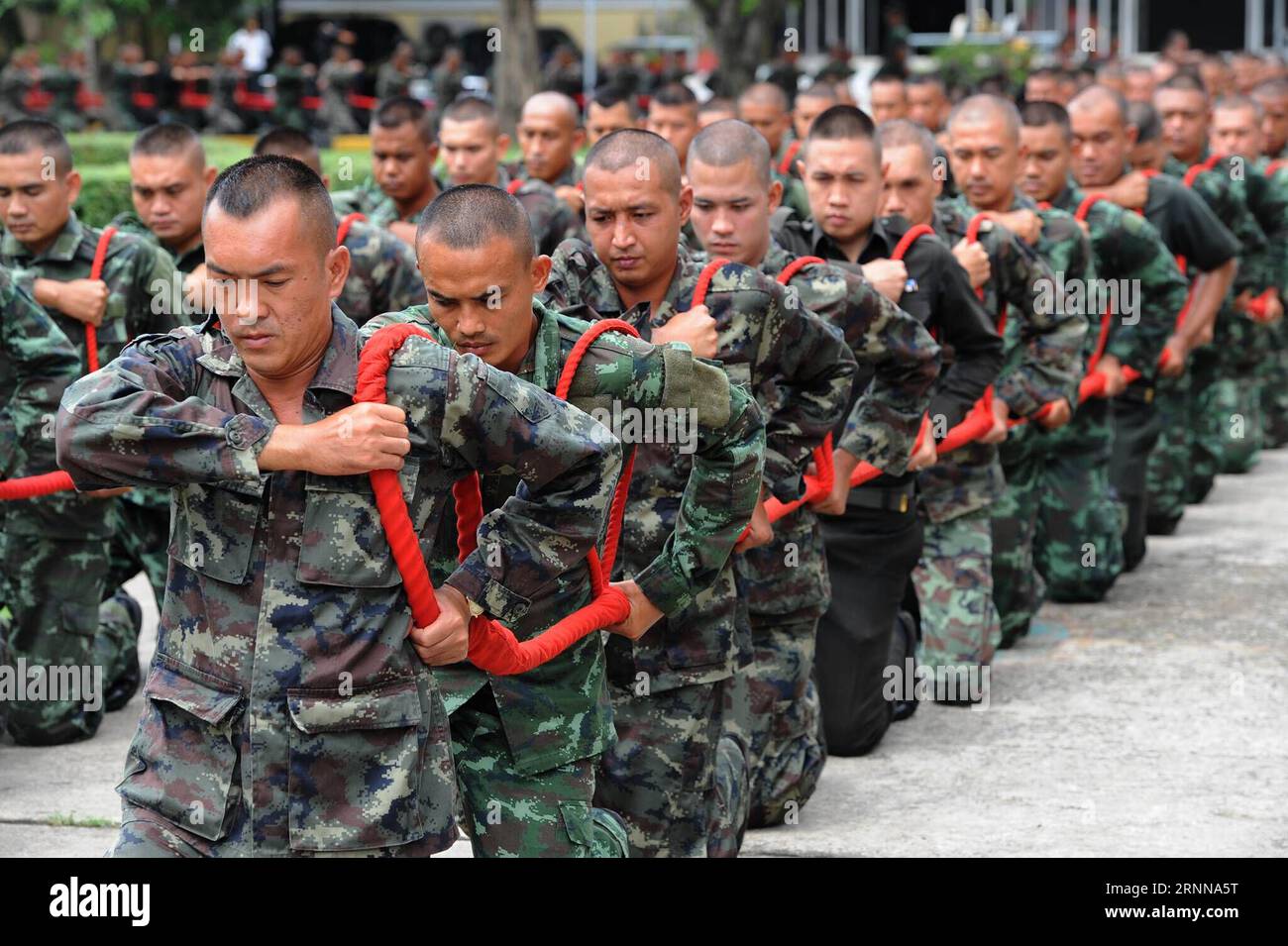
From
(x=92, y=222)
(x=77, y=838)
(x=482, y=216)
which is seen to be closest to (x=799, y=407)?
(x=482, y=216)

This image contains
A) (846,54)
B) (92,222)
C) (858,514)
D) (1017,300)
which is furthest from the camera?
(846,54)

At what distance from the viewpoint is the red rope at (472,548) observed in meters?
3.83

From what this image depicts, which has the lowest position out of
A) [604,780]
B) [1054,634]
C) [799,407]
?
[1054,634]

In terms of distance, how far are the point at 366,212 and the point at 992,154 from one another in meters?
2.88

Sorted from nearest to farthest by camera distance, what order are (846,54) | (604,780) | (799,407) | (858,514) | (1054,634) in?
(604,780) < (799,407) < (858,514) < (1054,634) < (846,54)

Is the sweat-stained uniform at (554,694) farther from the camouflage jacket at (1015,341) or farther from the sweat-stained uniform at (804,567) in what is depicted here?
the camouflage jacket at (1015,341)

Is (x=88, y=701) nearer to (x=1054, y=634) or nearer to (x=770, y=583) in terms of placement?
(x=770, y=583)

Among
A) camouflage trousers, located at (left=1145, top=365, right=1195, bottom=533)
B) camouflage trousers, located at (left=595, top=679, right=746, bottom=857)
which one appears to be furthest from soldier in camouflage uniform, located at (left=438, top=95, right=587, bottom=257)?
camouflage trousers, located at (left=595, top=679, right=746, bottom=857)

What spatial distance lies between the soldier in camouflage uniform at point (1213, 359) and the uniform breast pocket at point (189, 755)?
26.2ft

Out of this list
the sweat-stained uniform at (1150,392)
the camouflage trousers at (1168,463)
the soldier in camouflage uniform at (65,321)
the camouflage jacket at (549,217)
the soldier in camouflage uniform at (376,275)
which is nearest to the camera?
the soldier in camouflage uniform at (65,321)

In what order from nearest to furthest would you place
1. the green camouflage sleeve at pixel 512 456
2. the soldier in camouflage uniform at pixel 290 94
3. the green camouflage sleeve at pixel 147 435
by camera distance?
the green camouflage sleeve at pixel 147 435 → the green camouflage sleeve at pixel 512 456 → the soldier in camouflage uniform at pixel 290 94

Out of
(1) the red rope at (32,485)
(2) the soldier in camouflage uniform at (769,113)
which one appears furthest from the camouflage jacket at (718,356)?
(2) the soldier in camouflage uniform at (769,113)

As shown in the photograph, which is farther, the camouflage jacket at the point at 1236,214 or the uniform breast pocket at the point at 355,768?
the camouflage jacket at the point at 1236,214

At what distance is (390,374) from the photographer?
12.9ft
